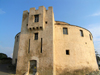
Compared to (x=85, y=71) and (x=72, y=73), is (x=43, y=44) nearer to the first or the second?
(x=72, y=73)

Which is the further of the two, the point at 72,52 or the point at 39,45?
the point at 72,52

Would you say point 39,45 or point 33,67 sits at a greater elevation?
point 39,45

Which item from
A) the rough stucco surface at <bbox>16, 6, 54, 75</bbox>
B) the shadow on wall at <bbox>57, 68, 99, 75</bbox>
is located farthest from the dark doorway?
the shadow on wall at <bbox>57, 68, 99, 75</bbox>

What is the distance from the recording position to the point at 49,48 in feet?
48.2

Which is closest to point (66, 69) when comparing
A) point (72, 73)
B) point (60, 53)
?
point (72, 73)

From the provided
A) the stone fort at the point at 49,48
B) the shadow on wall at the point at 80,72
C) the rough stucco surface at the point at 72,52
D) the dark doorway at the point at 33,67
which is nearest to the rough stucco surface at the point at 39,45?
the stone fort at the point at 49,48

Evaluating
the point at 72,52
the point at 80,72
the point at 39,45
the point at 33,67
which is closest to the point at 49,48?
the point at 39,45

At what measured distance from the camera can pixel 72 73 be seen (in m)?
15.2

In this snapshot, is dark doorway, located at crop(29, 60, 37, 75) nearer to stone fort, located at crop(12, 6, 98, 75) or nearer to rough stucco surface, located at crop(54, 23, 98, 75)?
stone fort, located at crop(12, 6, 98, 75)

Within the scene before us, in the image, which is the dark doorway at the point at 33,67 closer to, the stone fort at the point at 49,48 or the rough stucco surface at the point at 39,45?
the stone fort at the point at 49,48

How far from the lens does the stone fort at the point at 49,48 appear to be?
47.3 ft

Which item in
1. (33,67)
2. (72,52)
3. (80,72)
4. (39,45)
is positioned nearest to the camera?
(33,67)

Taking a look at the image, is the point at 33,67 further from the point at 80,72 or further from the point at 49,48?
the point at 80,72

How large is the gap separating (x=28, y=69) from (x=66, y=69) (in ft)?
22.3
